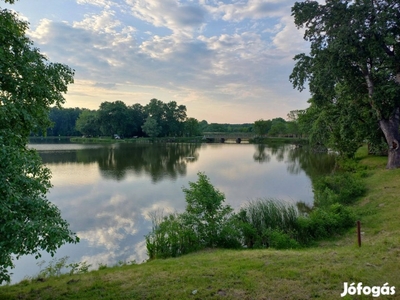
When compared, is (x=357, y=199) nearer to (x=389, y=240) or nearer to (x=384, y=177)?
(x=384, y=177)

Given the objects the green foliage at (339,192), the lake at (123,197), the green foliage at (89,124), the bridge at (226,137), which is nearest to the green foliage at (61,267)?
the lake at (123,197)

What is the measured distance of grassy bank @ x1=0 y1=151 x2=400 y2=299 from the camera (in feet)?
14.3

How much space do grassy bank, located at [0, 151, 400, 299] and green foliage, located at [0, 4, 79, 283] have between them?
108cm

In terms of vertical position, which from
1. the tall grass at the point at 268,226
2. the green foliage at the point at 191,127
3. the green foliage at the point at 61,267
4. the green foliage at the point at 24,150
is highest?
the green foliage at the point at 191,127

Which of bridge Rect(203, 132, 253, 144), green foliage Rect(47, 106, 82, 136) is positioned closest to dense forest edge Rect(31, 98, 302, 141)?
bridge Rect(203, 132, 253, 144)

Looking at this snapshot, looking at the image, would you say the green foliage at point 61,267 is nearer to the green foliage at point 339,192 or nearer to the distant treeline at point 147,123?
the green foliage at point 339,192

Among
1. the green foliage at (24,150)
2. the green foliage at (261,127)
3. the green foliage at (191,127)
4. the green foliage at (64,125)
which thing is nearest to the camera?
the green foliage at (24,150)

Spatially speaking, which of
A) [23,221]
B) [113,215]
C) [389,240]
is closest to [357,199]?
[389,240]

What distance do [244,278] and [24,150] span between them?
196 inches

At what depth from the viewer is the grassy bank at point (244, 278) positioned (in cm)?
436

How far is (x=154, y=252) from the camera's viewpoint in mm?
8086

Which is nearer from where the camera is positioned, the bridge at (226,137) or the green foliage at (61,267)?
the green foliage at (61,267)

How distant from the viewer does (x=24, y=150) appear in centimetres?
536

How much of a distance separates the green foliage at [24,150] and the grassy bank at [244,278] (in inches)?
42.6
